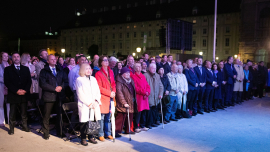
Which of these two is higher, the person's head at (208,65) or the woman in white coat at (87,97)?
the person's head at (208,65)

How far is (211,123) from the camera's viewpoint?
8.55 metres

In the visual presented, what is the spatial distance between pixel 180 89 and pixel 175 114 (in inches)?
42.7

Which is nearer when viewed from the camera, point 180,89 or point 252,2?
point 180,89

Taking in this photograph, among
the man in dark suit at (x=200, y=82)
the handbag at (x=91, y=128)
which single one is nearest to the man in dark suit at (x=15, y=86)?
the handbag at (x=91, y=128)

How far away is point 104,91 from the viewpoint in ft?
21.4

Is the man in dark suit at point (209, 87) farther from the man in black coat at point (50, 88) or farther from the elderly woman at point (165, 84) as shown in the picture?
the man in black coat at point (50, 88)

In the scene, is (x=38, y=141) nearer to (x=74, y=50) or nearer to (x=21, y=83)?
(x=21, y=83)

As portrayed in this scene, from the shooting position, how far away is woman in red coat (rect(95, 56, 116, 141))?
21.5 feet

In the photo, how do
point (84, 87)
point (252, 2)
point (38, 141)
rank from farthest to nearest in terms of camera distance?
1. point (252, 2)
2. point (38, 141)
3. point (84, 87)

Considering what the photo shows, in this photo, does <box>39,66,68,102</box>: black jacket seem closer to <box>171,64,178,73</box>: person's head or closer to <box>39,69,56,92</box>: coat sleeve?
<box>39,69,56,92</box>: coat sleeve

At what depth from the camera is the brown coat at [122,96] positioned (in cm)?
697

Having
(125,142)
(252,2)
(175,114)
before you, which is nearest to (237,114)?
(175,114)

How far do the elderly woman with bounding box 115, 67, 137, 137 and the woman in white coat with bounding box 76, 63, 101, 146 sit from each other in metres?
0.97

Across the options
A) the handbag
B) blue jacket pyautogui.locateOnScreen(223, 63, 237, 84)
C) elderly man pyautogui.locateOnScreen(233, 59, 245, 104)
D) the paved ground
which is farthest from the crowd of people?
elderly man pyautogui.locateOnScreen(233, 59, 245, 104)
